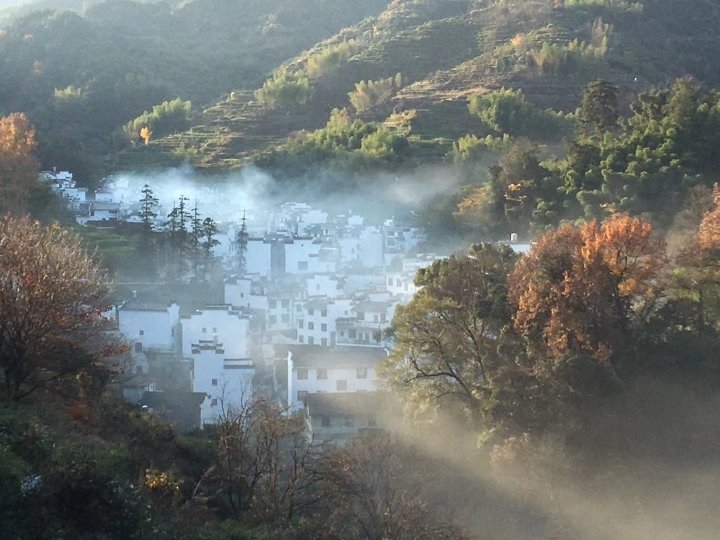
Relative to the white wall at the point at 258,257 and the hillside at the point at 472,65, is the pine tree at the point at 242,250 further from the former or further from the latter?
the hillside at the point at 472,65

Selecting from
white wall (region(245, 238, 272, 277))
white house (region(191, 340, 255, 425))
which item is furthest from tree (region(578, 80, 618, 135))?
white house (region(191, 340, 255, 425))

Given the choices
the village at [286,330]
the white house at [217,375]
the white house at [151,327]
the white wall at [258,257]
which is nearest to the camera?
the village at [286,330]

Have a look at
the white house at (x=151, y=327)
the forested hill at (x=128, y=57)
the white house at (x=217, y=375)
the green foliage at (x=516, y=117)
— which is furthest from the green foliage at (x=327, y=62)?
the white house at (x=217, y=375)

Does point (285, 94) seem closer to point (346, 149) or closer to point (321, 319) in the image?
point (346, 149)

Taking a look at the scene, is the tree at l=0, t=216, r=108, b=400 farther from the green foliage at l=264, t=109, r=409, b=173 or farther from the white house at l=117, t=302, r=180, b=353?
the green foliage at l=264, t=109, r=409, b=173

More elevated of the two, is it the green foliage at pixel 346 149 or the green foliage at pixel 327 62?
the green foliage at pixel 327 62

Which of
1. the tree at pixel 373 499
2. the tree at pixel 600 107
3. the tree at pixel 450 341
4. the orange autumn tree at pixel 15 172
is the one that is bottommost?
the tree at pixel 373 499
